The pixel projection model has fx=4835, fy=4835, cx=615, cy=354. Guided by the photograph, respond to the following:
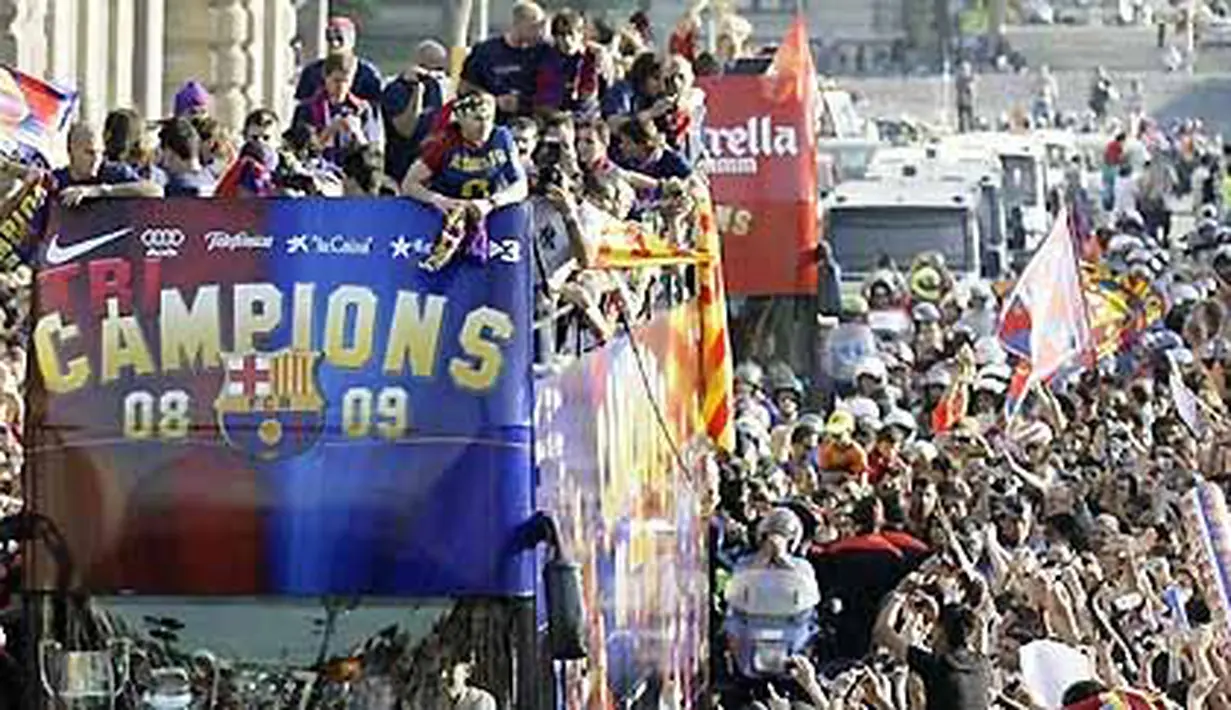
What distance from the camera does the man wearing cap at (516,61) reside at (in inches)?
780

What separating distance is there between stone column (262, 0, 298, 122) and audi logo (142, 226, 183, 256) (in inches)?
1173

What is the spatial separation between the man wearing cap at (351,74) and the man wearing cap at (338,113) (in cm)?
3

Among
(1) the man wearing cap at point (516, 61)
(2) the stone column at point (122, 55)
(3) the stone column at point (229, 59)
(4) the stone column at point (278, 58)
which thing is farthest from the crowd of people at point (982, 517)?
(4) the stone column at point (278, 58)

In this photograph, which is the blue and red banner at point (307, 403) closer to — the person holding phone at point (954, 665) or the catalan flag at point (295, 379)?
the catalan flag at point (295, 379)

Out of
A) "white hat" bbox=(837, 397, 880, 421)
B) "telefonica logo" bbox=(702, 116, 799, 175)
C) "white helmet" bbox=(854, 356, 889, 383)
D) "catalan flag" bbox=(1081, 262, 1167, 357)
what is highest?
"telefonica logo" bbox=(702, 116, 799, 175)

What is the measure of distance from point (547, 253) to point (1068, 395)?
17133 millimetres

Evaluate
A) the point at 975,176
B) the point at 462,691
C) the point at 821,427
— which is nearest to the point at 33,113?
the point at 821,427

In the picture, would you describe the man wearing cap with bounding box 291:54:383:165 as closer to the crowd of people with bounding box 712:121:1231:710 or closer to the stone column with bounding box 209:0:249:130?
the crowd of people with bounding box 712:121:1231:710

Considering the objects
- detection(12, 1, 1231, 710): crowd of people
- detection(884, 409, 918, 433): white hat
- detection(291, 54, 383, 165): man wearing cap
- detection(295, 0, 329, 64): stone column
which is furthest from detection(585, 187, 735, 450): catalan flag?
detection(295, 0, 329, 64): stone column

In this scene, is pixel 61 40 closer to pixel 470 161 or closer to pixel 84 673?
pixel 470 161

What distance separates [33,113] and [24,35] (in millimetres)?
12321

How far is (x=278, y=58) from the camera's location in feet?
147

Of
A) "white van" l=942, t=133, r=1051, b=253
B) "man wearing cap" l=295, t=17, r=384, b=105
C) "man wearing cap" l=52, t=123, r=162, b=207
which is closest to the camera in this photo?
"man wearing cap" l=52, t=123, r=162, b=207

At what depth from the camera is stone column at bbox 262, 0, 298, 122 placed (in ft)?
145
